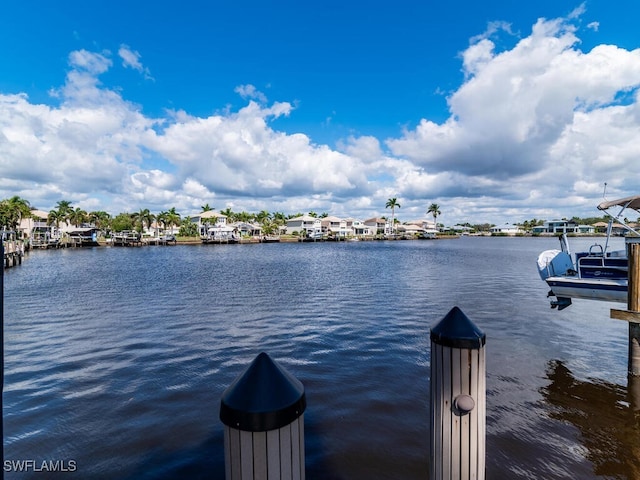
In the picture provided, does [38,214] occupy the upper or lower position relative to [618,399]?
upper

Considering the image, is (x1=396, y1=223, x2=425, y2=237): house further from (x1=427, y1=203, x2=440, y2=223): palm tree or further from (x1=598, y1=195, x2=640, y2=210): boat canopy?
(x1=598, y1=195, x2=640, y2=210): boat canopy


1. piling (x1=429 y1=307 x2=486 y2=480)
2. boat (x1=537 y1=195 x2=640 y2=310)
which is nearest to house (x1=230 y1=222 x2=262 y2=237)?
boat (x1=537 y1=195 x2=640 y2=310)

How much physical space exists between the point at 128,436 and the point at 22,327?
10768 millimetres

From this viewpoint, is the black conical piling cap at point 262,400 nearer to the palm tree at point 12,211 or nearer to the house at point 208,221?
the palm tree at point 12,211

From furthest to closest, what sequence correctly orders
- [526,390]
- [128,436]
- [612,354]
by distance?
1. [612,354]
2. [526,390]
3. [128,436]

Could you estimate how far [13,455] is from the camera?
5.37m

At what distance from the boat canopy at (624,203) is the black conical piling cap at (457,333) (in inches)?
457

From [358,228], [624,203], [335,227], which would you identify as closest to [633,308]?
[624,203]

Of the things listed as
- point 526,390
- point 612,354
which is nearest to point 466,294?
point 612,354

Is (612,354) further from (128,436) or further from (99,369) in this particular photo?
(99,369)

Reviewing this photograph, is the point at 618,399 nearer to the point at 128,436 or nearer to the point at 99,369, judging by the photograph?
the point at 128,436

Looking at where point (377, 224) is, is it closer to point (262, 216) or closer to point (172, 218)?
point (262, 216)

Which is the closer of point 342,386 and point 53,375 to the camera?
point 342,386

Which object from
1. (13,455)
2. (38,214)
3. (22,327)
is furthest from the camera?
(38,214)
